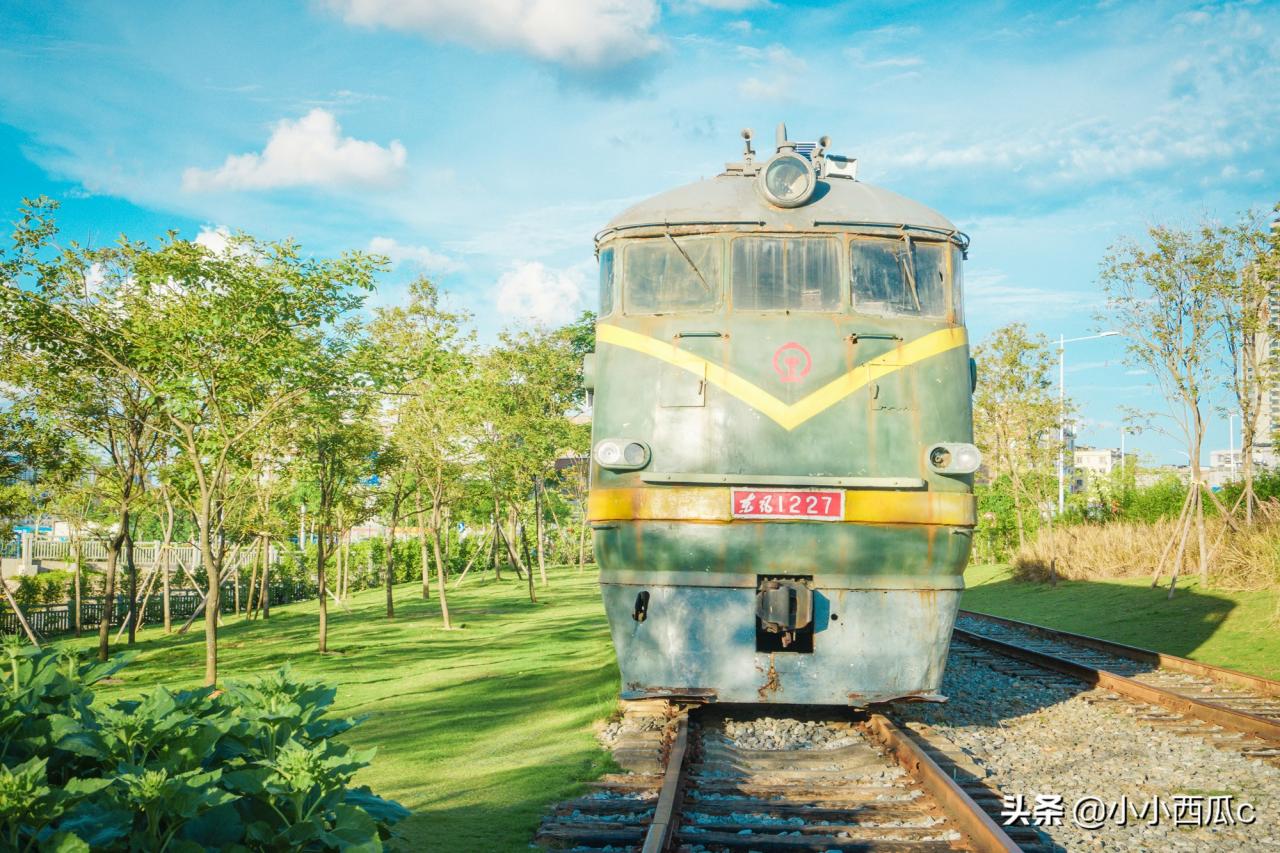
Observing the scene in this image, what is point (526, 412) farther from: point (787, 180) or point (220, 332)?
point (787, 180)

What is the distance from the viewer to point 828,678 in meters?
7.77

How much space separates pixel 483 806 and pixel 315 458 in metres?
14.5

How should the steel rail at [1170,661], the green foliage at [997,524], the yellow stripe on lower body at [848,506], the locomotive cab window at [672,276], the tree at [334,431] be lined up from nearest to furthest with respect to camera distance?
the yellow stripe on lower body at [848,506] → the locomotive cab window at [672,276] → the steel rail at [1170,661] → the tree at [334,431] → the green foliage at [997,524]

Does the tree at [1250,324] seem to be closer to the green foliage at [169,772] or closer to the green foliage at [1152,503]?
the green foliage at [1152,503]

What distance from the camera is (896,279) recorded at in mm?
8422

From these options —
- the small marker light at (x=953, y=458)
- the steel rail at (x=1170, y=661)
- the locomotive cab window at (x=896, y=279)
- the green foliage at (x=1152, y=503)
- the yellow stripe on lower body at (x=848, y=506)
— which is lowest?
the steel rail at (x=1170, y=661)

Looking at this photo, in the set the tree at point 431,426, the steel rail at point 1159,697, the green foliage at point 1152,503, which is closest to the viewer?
the steel rail at point 1159,697

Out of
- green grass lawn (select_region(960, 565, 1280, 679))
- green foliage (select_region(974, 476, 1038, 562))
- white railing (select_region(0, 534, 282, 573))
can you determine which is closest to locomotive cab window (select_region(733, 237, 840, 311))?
green grass lawn (select_region(960, 565, 1280, 679))

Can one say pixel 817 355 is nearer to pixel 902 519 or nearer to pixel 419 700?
pixel 902 519

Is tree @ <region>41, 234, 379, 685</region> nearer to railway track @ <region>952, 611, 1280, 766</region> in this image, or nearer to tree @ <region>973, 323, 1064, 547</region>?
railway track @ <region>952, 611, 1280, 766</region>

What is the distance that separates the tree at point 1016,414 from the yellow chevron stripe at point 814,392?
22.5 m

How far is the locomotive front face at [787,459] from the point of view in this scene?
7730 mm

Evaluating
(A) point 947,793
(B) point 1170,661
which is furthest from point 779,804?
(B) point 1170,661

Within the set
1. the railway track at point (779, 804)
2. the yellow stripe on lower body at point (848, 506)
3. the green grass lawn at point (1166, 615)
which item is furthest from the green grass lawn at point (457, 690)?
the green grass lawn at point (1166, 615)
